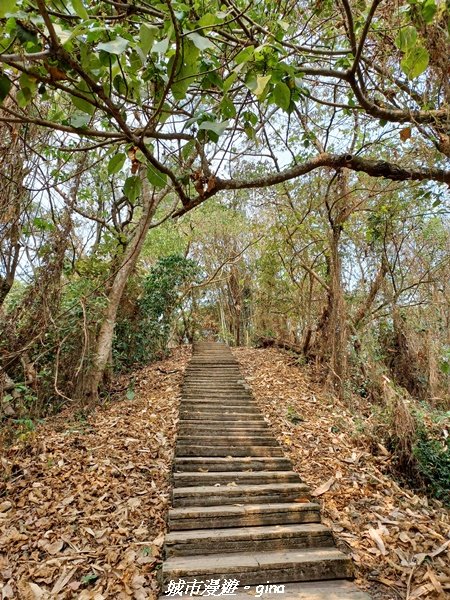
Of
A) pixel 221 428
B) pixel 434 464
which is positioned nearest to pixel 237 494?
pixel 221 428

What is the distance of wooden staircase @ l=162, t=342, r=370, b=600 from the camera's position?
7.49 ft

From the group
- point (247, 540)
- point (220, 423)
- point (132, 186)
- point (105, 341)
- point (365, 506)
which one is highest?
point (132, 186)

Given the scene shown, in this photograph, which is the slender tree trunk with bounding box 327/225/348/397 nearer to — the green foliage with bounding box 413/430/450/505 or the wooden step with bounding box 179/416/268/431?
the wooden step with bounding box 179/416/268/431

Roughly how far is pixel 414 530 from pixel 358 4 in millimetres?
4168

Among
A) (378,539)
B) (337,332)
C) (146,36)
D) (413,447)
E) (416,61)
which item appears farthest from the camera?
(337,332)

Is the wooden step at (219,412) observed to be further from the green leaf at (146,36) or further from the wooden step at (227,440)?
the green leaf at (146,36)

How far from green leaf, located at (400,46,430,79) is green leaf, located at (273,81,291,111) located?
686mm

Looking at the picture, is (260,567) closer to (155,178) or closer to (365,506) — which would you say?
(365,506)

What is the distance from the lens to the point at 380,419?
4.07 meters

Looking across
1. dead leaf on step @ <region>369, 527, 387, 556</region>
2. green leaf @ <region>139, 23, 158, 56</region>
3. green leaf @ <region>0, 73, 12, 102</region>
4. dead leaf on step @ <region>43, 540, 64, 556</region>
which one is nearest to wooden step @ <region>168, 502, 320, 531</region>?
dead leaf on step @ <region>369, 527, 387, 556</region>

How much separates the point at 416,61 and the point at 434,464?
3575mm

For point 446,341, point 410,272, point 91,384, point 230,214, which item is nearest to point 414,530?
point 446,341

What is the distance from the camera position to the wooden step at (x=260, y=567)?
2291 millimetres

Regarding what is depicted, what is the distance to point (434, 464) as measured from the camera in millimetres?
3553
